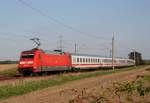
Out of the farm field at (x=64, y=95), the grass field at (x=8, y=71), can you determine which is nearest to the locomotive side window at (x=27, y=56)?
the grass field at (x=8, y=71)

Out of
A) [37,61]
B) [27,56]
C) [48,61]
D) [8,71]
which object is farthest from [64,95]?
[8,71]

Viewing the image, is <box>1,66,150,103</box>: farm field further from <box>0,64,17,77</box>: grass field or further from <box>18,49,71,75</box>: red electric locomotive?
<box>0,64,17,77</box>: grass field

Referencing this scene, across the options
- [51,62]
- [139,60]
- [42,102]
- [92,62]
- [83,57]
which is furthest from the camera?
[139,60]

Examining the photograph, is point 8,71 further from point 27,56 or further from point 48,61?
point 27,56

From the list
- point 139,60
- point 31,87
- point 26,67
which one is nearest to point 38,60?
point 26,67

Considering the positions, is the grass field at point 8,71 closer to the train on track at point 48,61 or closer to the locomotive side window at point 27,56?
the train on track at point 48,61

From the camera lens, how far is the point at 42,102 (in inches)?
566

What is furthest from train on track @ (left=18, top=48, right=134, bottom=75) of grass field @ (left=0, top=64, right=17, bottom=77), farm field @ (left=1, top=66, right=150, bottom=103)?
farm field @ (left=1, top=66, right=150, bottom=103)

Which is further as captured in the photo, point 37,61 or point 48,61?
point 48,61

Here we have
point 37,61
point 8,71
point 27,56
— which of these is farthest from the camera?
point 8,71

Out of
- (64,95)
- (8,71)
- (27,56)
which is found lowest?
(64,95)

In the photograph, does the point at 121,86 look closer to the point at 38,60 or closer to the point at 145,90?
the point at 145,90

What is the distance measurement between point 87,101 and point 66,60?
32.6 metres

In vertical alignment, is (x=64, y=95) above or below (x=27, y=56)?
below
